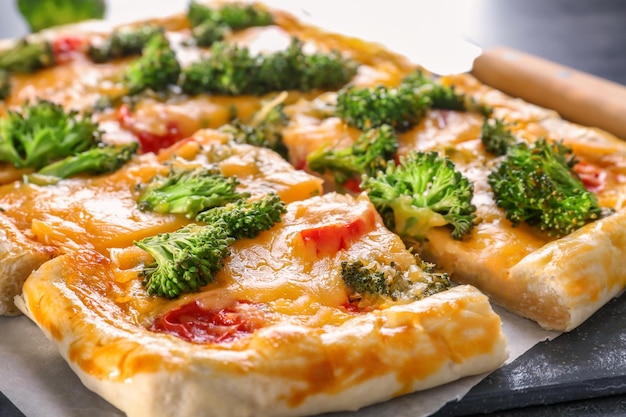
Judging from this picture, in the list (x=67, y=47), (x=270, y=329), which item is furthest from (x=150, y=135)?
(x=270, y=329)

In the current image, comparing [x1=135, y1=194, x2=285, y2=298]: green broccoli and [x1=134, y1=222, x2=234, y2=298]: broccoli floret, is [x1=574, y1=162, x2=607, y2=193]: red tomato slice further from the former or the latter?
[x1=134, y1=222, x2=234, y2=298]: broccoli floret

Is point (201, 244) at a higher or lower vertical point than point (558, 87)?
higher

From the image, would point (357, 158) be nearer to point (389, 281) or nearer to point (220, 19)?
point (389, 281)

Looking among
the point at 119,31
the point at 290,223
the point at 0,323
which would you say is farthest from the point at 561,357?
the point at 119,31

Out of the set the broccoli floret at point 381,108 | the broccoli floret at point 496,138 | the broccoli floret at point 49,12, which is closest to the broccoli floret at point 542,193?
the broccoli floret at point 496,138

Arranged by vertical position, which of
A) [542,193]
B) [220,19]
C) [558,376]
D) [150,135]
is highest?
[542,193]

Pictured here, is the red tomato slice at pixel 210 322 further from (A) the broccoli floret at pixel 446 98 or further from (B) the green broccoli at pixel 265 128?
(A) the broccoli floret at pixel 446 98

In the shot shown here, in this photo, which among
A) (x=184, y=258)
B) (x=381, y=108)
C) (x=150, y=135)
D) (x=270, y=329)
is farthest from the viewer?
(x=150, y=135)
